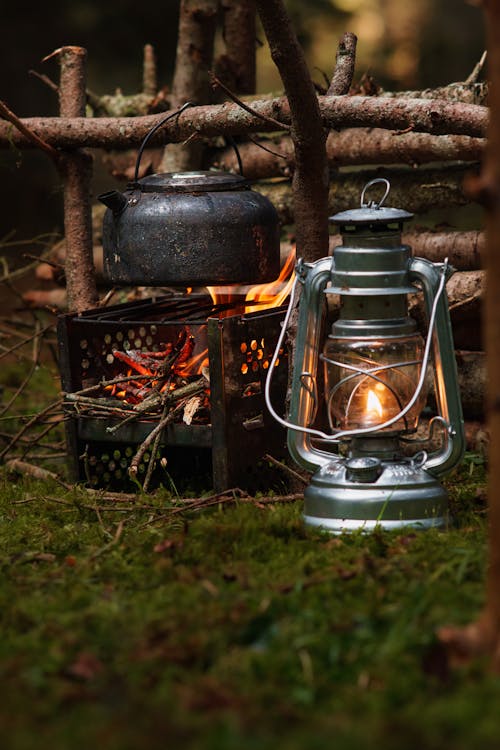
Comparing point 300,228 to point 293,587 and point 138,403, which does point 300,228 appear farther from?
point 293,587

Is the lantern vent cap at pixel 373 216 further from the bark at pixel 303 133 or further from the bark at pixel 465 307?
the bark at pixel 465 307

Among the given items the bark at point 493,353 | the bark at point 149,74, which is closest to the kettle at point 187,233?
the bark at point 493,353

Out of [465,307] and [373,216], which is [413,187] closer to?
[465,307]

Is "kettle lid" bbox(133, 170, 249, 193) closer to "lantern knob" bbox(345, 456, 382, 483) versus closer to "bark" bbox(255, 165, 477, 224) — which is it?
"bark" bbox(255, 165, 477, 224)

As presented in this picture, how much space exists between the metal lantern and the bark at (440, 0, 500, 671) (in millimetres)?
1009

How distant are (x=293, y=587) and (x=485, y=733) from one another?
1005mm

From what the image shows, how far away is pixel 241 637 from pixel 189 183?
247 centimetres

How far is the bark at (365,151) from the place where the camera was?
5445 millimetres

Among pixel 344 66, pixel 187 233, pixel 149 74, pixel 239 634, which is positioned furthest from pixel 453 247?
pixel 239 634

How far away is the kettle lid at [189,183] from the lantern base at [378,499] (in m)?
1.56

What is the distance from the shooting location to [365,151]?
19.6 ft

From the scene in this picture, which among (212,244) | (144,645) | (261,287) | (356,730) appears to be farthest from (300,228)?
(356,730)

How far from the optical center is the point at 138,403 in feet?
16.6

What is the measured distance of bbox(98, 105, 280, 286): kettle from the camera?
481 centimetres
